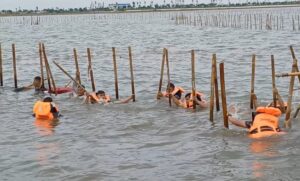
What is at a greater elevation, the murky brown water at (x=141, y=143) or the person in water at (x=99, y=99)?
the person in water at (x=99, y=99)

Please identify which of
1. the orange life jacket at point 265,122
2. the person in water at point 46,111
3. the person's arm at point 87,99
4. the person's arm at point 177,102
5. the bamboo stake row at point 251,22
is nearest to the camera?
the orange life jacket at point 265,122

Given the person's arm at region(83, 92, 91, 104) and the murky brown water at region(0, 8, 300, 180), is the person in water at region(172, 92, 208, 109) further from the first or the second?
the person's arm at region(83, 92, 91, 104)

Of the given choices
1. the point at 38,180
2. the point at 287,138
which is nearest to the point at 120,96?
the point at 287,138

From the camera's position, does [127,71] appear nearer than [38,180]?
No

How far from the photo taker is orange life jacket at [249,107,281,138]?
581 inches

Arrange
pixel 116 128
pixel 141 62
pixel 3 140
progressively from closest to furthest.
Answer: pixel 3 140
pixel 116 128
pixel 141 62

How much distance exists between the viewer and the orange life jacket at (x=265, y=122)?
14758 mm

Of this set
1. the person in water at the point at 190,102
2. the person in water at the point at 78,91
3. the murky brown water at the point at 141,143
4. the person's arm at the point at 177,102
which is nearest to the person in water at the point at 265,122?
the murky brown water at the point at 141,143

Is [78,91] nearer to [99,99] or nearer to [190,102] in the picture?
[99,99]

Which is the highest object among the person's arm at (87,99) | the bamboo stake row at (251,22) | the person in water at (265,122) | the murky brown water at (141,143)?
the bamboo stake row at (251,22)

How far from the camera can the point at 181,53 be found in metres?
42.8

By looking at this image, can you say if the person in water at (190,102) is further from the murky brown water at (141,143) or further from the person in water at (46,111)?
the person in water at (46,111)

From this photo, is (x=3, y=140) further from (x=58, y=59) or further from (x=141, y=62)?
(x=58, y=59)

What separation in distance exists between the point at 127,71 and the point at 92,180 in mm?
20608
